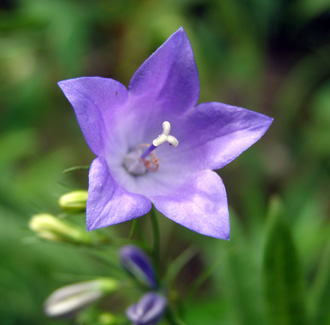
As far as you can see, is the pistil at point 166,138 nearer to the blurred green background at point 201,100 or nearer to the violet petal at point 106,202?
the violet petal at point 106,202

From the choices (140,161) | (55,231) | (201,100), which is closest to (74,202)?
(55,231)

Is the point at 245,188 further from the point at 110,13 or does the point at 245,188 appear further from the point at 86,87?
the point at 86,87

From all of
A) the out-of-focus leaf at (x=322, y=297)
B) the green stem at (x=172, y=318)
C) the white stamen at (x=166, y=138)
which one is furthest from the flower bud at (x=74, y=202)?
the out-of-focus leaf at (x=322, y=297)

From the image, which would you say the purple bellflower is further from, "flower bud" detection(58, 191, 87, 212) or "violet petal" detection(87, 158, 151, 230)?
"flower bud" detection(58, 191, 87, 212)

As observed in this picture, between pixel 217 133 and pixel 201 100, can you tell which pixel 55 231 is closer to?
pixel 217 133

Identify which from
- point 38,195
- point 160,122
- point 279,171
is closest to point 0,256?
point 38,195

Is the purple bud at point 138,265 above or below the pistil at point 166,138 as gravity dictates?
below
